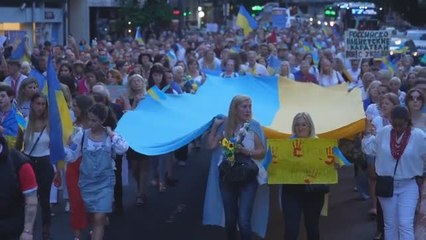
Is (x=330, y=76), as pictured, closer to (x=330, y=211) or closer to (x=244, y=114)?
(x=330, y=211)

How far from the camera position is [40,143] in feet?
30.2

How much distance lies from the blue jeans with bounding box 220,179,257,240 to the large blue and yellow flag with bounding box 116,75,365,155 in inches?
39.4

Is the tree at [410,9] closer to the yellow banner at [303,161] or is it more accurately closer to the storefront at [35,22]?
the storefront at [35,22]

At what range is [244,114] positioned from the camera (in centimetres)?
873

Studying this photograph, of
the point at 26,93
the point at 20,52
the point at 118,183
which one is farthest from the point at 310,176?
the point at 20,52

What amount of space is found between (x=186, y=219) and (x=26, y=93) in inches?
92.8

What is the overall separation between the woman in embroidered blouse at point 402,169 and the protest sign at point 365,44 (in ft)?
32.2

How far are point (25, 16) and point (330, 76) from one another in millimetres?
23724

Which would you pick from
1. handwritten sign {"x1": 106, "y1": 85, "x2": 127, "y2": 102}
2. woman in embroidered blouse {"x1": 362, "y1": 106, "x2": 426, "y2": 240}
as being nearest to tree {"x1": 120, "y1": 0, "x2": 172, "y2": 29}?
handwritten sign {"x1": 106, "y1": 85, "x2": 127, "y2": 102}

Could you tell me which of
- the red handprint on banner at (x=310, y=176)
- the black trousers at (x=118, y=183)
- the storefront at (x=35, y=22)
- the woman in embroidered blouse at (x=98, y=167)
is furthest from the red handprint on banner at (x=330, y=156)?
the storefront at (x=35, y=22)

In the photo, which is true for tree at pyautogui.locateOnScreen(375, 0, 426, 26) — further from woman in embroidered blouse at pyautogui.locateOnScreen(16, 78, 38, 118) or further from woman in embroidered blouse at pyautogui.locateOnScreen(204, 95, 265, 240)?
woman in embroidered blouse at pyautogui.locateOnScreen(204, 95, 265, 240)

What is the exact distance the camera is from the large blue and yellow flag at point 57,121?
857cm

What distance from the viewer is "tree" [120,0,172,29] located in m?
43.6

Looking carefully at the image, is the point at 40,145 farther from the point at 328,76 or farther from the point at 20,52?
the point at 20,52
